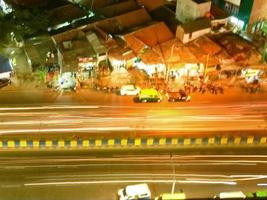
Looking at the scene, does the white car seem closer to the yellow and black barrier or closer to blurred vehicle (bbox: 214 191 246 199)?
the yellow and black barrier

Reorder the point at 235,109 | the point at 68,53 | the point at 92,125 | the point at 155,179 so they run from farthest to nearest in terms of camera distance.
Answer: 1. the point at 68,53
2. the point at 235,109
3. the point at 92,125
4. the point at 155,179

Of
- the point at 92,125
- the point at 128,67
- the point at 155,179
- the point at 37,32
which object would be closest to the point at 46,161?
the point at 92,125

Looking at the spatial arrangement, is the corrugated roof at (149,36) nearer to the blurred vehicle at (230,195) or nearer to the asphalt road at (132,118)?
the asphalt road at (132,118)

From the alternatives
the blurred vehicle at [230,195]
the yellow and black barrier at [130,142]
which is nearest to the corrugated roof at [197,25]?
the yellow and black barrier at [130,142]

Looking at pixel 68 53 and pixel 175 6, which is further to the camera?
pixel 175 6

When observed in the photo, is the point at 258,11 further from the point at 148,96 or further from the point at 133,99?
the point at 133,99

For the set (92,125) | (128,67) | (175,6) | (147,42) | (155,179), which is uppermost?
(175,6)

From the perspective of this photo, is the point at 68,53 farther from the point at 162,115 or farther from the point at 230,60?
the point at 230,60
